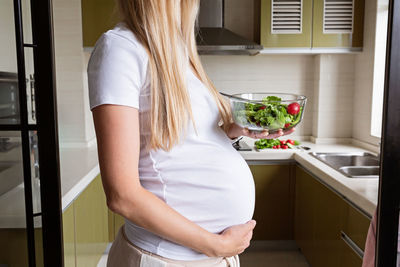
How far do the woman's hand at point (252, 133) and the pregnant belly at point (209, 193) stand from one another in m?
0.07

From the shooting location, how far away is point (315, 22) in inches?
114

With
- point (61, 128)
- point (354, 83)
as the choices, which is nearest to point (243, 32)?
point (354, 83)

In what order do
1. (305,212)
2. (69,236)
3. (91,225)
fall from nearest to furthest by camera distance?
(69,236), (91,225), (305,212)

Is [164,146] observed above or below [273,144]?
above

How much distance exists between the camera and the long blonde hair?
0.81 meters

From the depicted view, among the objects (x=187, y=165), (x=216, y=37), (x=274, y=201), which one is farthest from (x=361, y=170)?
(x=187, y=165)

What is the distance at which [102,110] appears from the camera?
756mm

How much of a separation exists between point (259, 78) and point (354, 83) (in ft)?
2.30

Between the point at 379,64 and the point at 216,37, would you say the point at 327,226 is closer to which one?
the point at 379,64

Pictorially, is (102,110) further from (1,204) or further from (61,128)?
(61,128)

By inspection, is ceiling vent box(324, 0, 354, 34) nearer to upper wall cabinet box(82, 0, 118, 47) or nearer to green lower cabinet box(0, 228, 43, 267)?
upper wall cabinet box(82, 0, 118, 47)

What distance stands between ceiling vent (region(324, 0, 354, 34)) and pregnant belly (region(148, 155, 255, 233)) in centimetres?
223

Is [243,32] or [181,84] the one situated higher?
[243,32]

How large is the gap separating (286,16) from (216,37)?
49cm
